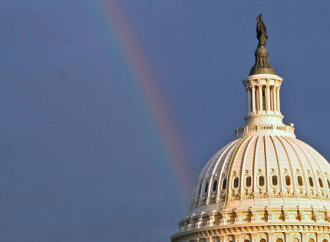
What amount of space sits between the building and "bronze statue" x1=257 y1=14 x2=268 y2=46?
5.07 metres

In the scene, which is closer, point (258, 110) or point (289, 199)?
point (289, 199)

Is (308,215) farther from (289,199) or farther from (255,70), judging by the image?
(255,70)

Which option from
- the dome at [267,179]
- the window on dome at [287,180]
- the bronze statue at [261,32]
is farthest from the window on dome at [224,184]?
the bronze statue at [261,32]

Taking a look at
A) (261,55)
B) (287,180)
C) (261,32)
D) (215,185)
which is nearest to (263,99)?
(261,55)

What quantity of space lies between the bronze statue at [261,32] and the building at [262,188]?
5068mm

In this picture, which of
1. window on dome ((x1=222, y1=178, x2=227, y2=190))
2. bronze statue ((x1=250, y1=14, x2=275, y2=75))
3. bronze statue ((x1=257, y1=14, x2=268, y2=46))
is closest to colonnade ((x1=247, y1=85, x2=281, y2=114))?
bronze statue ((x1=250, y1=14, x2=275, y2=75))

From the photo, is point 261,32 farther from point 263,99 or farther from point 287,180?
point 287,180

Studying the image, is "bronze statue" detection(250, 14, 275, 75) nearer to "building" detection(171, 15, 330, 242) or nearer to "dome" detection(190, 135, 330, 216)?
"building" detection(171, 15, 330, 242)

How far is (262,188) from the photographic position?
133 m

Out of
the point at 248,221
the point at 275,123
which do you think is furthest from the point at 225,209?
the point at 275,123

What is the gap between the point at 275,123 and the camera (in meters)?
140

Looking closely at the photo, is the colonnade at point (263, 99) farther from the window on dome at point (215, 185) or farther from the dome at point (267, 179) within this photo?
the window on dome at point (215, 185)

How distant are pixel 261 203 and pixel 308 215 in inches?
198

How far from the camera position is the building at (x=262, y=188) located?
430 ft
